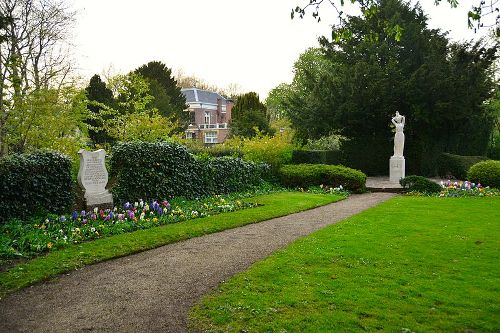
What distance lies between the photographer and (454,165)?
22938 mm

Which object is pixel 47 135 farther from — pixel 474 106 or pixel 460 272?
pixel 474 106

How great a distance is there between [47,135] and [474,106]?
22072 millimetres

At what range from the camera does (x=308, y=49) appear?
4334 centimetres

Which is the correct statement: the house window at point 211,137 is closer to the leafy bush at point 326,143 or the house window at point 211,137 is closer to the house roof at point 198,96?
the house roof at point 198,96

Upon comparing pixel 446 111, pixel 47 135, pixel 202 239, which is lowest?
pixel 202 239

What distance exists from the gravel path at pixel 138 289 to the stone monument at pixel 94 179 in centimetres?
374

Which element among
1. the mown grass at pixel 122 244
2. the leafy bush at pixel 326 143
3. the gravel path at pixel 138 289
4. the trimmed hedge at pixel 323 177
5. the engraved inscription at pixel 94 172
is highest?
the leafy bush at pixel 326 143

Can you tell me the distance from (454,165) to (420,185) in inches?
331

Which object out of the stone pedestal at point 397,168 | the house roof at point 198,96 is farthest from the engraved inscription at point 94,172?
the house roof at point 198,96

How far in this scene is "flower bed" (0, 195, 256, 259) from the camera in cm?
682

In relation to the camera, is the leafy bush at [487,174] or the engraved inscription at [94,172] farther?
the leafy bush at [487,174]

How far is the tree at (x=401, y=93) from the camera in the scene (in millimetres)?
22453

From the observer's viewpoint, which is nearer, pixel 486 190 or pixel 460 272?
pixel 460 272

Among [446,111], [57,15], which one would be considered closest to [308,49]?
[446,111]
